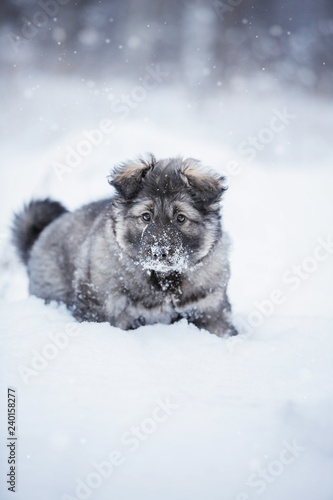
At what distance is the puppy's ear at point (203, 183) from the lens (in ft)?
9.13

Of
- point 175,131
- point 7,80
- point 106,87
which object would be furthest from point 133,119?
point 7,80

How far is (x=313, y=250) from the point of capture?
446 cm

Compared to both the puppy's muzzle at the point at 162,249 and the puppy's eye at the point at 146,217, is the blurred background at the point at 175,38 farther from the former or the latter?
the puppy's muzzle at the point at 162,249

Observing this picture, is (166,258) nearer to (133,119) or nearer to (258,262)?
(258,262)

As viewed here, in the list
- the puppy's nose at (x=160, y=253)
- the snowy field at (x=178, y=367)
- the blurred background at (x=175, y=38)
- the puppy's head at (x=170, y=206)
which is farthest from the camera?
the puppy's head at (x=170, y=206)

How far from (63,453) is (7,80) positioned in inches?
75.0

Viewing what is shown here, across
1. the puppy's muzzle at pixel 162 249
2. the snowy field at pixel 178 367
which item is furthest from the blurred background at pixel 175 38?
→ the puppy's muzzle at pixel 162 249

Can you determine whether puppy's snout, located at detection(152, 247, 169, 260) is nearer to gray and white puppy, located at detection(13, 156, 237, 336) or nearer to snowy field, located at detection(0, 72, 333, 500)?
gray and white puppy, located at detection(13, 156, 237, 336)

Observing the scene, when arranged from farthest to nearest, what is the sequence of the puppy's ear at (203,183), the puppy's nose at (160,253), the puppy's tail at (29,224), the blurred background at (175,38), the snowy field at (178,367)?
the puppy's tail at (29,224) < the puppy's ear at (203,183) < the puppy's nose at (160,253) < the blurred background at (175,38) < the snowy field at (178,367)

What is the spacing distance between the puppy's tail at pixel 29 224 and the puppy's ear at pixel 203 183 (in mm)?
1937

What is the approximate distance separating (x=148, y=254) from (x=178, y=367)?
0.73m

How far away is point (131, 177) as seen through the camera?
2.80 m

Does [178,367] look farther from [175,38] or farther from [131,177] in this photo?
[175,38]

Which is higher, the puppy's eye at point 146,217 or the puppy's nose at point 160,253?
the puppy's eye at point 146,217
